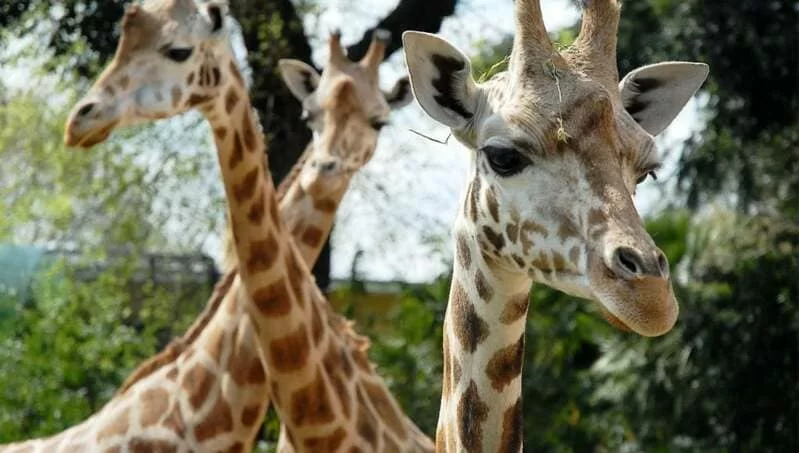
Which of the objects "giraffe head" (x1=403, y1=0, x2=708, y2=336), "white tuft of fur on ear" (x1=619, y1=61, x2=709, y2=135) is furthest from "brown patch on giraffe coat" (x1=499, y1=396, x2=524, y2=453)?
"white tuft of fur on ear" (x1=619, y1=61, x2=709, y2=135)

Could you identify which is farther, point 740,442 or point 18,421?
point 740,442

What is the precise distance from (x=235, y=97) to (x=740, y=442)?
7.50m

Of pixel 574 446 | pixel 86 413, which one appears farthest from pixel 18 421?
pixel 574 446

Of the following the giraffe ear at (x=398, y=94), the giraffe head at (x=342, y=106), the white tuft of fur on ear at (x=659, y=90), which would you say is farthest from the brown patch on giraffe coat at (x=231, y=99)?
the white tuft of fur on ear at (x=659, y=90)

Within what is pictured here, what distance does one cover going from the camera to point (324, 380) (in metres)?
5.55

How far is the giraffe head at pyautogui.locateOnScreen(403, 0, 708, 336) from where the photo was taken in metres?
3.06

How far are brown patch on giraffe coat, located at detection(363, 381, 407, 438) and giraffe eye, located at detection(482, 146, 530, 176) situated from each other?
249 cm

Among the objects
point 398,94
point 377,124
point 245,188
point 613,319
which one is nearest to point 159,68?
point 245,188

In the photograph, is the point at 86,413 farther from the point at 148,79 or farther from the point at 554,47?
the point at 554,47

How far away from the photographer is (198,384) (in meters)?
5.73

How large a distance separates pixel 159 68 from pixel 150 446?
142cm

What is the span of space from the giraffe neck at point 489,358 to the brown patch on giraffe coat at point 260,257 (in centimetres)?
198

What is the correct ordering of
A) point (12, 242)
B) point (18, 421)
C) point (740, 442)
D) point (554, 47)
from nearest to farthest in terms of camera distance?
point (554, 47) < point (18, 421) < point (740, 442) < point (12, 242)

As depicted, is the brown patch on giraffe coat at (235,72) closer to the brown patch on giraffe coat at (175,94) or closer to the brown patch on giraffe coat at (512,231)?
the brown patch on giraffe coat at (175,94)
